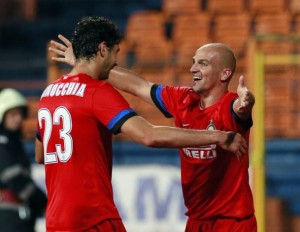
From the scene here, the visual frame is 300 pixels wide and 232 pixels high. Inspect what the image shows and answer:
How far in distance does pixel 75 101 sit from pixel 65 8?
1156cm

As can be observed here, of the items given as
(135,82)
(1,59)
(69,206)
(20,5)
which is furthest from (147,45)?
(69,206)

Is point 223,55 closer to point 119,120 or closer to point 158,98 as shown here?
point 158,98

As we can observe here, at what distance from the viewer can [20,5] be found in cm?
1725

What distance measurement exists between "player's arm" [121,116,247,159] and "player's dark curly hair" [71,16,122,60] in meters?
0.47

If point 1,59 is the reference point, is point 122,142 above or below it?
below

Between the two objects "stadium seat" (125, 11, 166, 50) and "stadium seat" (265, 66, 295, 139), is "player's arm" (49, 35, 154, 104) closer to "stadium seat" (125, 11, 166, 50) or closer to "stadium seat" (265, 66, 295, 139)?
"stadium seat" (265, 66, 295, 139)

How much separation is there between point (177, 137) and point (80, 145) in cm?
55

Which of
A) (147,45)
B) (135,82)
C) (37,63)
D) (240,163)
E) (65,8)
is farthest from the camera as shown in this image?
(65,8)

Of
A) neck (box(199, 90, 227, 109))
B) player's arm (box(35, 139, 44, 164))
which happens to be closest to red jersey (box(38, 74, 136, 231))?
player's arm (box(35, 139, 44, 164))

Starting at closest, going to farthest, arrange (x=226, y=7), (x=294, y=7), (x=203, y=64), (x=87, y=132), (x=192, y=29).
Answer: (x=87, y=132)
(x=203, y=64)
(x=294, y=7)
(x=192, y=29)
(x=226, y=7)

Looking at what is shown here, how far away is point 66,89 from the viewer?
5.34 m

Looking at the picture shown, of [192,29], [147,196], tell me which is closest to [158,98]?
[147,196]

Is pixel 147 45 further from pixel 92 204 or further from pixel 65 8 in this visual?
pixel 92 204

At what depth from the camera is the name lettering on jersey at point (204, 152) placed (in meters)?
5.96
